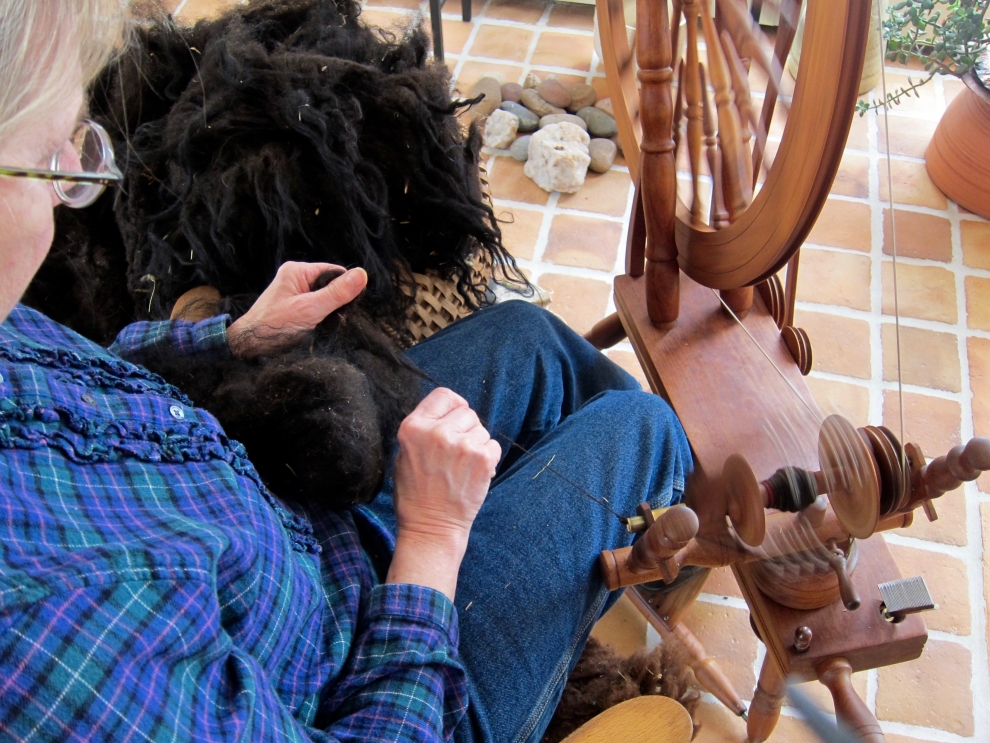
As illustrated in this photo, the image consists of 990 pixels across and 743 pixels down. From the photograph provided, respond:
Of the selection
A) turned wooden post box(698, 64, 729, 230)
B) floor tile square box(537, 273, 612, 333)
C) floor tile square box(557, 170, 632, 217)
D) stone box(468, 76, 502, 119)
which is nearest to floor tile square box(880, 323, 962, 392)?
turned wooden post box(698, 64, 729, 230)

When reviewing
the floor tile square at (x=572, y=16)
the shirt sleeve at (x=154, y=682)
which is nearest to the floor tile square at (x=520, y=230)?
the floor tile square at (x=572, y=16)

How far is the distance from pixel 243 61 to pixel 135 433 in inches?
27.6

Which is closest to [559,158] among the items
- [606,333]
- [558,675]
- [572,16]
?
[606,333]

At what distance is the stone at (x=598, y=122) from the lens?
2195 mm

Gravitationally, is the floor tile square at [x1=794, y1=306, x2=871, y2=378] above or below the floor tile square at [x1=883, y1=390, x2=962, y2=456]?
below

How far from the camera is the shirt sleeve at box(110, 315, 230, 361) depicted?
0.92 metres

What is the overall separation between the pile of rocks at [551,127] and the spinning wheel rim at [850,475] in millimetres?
1440

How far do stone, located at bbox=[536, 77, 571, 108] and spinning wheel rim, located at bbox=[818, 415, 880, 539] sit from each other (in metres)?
1.73

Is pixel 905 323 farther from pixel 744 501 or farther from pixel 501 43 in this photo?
pixel 501 43

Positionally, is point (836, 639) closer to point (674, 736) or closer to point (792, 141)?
point (674, 736)

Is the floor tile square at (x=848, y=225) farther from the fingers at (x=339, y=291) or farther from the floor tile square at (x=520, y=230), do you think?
the floor tile square at (x=520, y=230)

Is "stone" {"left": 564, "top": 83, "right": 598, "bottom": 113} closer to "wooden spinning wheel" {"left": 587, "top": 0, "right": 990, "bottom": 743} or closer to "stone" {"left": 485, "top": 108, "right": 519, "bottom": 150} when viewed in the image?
"stone" {"left": 485, "top": 108, "right": 519, "bottom": 150}

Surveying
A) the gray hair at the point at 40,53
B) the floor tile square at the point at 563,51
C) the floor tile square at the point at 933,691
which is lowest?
the floor tile square at the point at 933,691

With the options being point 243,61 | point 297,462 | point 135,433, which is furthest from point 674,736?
point 243,61
